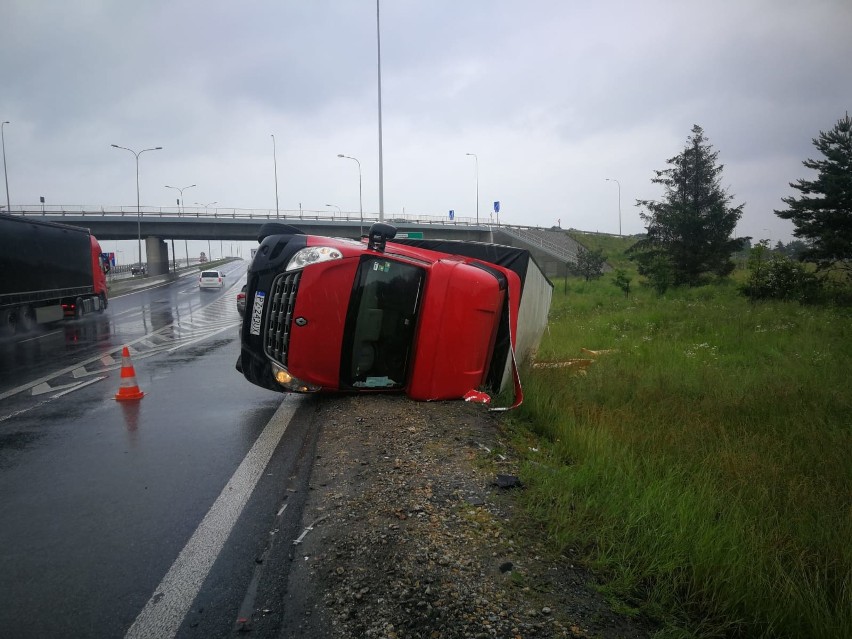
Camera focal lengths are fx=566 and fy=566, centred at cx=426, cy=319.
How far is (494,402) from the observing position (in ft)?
22.8

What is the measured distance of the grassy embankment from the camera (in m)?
2.83

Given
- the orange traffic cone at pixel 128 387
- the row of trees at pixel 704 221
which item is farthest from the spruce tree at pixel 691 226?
the orange traffic cone at pixel 128 387

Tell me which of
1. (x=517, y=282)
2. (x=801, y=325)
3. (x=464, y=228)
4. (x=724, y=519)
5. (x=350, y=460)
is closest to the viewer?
(x=724, y=519)

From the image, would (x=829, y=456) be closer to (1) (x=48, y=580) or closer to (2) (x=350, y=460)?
(2) (x=350, y=460)

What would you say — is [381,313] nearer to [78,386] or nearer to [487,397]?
[487,397]

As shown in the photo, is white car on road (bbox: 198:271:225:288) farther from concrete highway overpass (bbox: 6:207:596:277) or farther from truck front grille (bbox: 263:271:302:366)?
truck front grille (bbox: 263:271:302:366)

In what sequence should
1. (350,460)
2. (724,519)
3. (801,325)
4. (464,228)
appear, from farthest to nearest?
(464,228), (801,325), (350,460), (724,519)

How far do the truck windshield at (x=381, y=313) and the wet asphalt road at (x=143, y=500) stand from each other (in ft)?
3.75

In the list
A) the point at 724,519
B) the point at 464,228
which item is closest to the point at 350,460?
the point at 724,519

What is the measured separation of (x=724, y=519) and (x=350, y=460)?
9.24ft

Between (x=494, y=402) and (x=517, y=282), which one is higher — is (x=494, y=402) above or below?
below

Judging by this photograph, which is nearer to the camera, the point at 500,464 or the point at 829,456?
the point at 500,464

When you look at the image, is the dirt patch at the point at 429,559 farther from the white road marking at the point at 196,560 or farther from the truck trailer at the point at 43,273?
the truck trailer at the point at 43,273

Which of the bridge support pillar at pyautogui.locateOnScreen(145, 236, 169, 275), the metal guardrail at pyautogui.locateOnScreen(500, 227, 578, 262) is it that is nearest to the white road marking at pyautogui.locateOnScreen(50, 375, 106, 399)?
the metal guardrail at pyautogui.locateOnScreen(500, 227, 578, 262)
